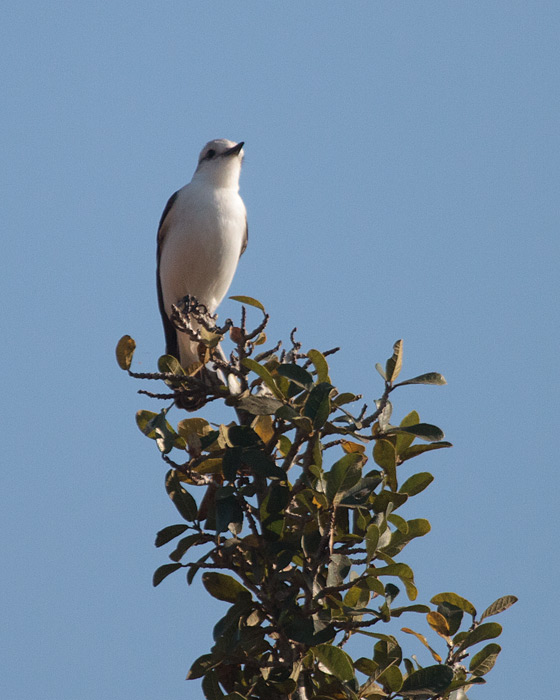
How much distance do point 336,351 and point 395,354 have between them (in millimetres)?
344

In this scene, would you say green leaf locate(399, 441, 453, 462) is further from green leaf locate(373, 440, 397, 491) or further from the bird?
the bird

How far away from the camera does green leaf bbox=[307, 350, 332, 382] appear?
3097 millimetres

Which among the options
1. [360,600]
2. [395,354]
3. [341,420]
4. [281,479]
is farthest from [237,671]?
[395,354]

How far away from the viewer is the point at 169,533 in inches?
123

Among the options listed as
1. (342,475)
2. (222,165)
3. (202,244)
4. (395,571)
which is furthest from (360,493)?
(222,165)

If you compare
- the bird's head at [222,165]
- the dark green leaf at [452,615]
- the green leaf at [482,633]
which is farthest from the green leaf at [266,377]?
the bird's head at [222,165]

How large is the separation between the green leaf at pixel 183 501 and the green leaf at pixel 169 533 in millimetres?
41

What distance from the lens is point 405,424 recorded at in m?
3.16

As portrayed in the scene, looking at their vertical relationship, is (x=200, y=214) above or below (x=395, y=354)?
above

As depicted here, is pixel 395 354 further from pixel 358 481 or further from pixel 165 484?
pixel 165 484

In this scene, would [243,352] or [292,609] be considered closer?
[292,609]

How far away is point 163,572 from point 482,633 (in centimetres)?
112

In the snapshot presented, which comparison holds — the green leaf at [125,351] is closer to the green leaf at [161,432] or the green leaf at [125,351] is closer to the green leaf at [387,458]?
the green leaf at [161,432]

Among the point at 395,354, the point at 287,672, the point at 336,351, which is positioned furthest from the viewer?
the point at 336,351
